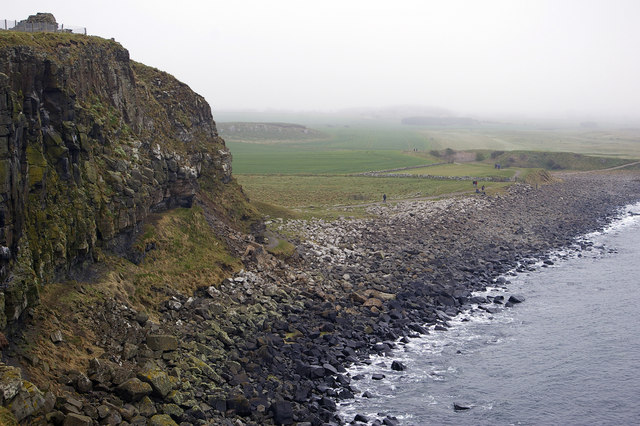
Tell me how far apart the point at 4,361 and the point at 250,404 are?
1190 cm

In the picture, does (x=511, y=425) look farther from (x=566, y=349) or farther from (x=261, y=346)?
(x=261, y=346)

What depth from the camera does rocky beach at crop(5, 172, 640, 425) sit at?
89.8ft

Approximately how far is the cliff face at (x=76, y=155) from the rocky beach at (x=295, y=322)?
15.0 feet

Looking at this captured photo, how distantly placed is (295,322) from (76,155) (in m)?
18.5

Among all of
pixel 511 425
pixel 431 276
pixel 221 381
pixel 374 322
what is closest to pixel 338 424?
pixel 221 381

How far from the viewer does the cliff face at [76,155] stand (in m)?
26.6

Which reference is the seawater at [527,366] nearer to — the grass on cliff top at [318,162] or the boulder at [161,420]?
the boulder at [161,420]

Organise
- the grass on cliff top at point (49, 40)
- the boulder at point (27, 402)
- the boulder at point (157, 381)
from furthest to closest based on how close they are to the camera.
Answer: the grass on cliff top at point (49, 40), the boulder at point (157, 381), the boulder at point (27, 402)

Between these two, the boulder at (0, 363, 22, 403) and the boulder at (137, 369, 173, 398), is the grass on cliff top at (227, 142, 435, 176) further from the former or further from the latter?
the boulder at (0, 363, 22, 403)

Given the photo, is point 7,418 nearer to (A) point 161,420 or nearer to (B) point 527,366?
(A) point 161,420

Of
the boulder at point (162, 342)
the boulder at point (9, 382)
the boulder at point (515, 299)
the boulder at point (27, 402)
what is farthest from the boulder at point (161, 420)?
the boulder at point (515, 299)

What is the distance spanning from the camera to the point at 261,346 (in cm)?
3606

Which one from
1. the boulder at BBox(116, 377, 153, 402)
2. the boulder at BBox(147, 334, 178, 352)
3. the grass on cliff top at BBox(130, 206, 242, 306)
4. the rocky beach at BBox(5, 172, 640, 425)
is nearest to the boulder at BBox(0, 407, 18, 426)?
the rocky beach at BBox(5, 172, 640, 425)

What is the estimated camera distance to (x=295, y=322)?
41.0 metres
